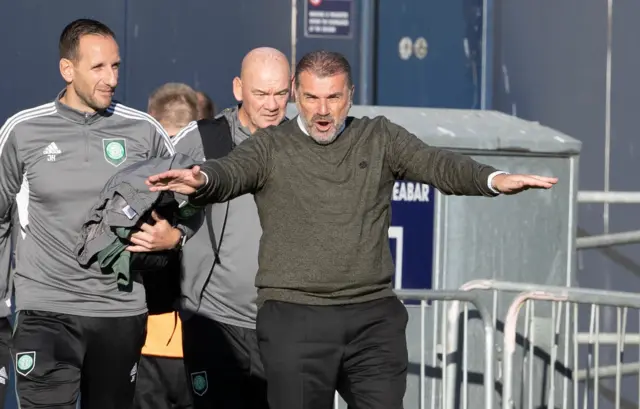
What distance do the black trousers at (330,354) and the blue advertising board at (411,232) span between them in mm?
1979

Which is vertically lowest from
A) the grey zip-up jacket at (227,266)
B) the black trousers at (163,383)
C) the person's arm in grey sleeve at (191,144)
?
the black trousers at (163,383)

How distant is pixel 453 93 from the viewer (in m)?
9.48

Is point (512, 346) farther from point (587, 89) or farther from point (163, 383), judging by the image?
point (587, 89)

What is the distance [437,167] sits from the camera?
5.14 m

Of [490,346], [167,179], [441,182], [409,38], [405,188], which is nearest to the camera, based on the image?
[167,179]

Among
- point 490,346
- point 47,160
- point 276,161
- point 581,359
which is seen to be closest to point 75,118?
point 47,160

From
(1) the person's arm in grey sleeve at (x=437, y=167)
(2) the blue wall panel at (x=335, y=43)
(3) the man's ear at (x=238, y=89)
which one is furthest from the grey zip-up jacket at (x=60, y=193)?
(2) the blue wall panel at (x=335, y=43)


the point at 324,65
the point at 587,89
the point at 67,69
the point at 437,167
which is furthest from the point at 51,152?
the point at 587,89

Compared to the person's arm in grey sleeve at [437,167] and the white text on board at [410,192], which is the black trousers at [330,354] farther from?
the white text on board at [410,192]

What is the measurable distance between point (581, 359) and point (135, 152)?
10.9ft

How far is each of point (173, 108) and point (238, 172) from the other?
2.32 m

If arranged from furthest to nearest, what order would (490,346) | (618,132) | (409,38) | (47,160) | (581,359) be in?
(409,38) < (618,132) < (581,359) < (490,346) < (47,160)

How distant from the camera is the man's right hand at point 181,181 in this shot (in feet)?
15.6

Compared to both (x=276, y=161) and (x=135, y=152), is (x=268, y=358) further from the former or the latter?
(x=135, y=152)
